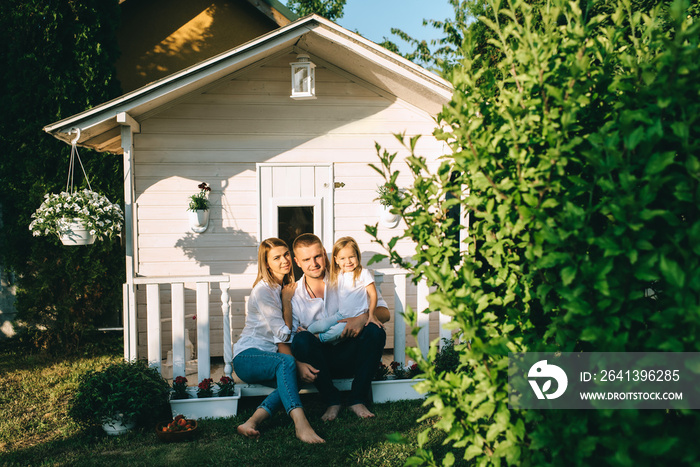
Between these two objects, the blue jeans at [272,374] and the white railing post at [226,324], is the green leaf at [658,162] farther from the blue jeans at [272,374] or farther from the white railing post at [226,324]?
the white railing post at [226,324]

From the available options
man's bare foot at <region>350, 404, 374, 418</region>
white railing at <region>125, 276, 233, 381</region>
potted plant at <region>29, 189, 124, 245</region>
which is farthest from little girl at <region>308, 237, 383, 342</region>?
potted plant at <region>29, 189, 124, 245</region>

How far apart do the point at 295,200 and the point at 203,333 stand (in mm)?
1963

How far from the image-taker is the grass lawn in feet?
11.2

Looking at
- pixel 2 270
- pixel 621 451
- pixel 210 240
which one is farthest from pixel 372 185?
pixel 2 270

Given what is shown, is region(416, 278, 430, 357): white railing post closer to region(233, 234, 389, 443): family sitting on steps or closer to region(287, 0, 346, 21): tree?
region(233, 234, 389, 443): family sitting on steps

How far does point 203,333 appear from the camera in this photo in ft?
14.5

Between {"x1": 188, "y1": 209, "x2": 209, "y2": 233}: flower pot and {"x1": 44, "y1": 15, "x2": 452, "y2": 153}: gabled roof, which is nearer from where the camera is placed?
{"x1": 44, "y1": 15, "x2": 452, "y2": 153}: gabled roof

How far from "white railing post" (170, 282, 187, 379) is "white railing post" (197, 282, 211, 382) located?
5.2 inches

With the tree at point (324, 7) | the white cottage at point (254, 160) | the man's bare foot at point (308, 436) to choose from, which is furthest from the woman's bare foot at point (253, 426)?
the tree at point (324, 7)

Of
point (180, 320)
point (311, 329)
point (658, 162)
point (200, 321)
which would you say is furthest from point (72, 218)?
point (658, 162)

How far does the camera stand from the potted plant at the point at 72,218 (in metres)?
4.56

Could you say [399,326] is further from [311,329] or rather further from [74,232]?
[74,232]

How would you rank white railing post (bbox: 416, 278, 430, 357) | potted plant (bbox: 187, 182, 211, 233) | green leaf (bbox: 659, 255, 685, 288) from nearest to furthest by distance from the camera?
green leaf (bbox: 659, 255, 685, 288) < white railing post (bbox: 416, 278, 430, 357) < potted plant (bbox: 187, 182, 211, 233)

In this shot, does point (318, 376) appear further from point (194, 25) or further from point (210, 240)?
point (194, 25)
